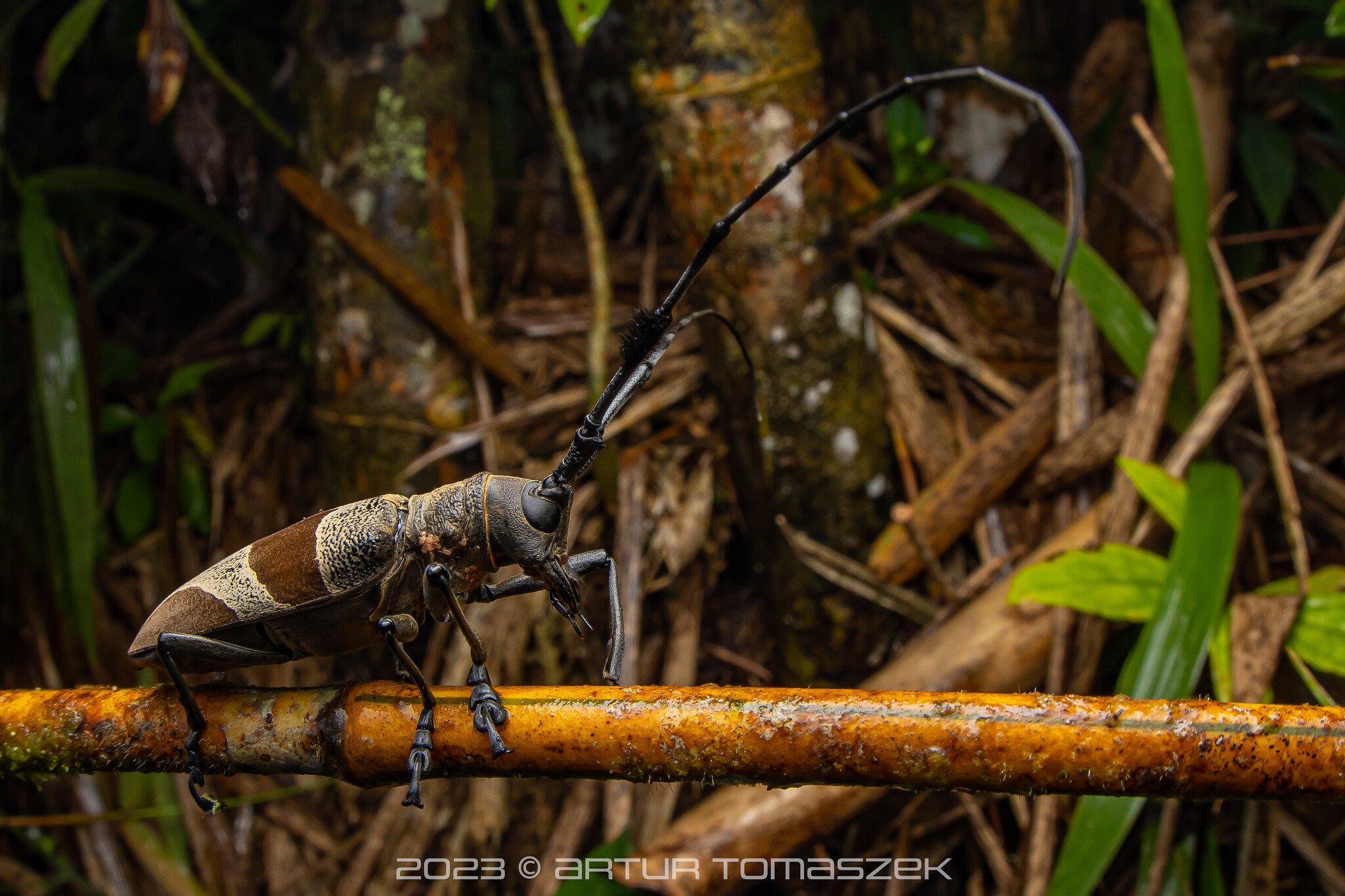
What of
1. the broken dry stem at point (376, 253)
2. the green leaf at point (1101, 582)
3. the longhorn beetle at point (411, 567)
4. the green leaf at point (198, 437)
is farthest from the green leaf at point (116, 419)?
the green leaf at point (1101, 582)

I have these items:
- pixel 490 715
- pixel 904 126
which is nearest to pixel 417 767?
pixel 490 715

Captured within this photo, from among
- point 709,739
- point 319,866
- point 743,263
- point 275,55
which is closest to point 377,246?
point 743,263

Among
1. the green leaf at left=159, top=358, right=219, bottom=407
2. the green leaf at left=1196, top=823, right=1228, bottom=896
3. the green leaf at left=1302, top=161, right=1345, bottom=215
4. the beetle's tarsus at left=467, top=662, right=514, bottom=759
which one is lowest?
the green leaf at left=1196, top=823, right=1228, bottom=896

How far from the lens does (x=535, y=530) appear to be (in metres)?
1.27

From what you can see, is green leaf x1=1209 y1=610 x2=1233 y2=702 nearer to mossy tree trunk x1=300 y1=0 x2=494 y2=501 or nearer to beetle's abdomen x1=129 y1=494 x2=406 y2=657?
beetle's abdomen x1=129 y1=494 x2=406 y2=657

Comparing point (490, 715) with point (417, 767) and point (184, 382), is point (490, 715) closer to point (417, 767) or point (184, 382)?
point (417, 767)

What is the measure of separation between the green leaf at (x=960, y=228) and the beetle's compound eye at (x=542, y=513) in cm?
183

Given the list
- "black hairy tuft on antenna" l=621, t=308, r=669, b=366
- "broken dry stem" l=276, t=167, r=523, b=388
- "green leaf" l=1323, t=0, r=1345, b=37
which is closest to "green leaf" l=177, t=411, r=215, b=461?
"broken dry stem" l=276, t=167, r=523, b=388

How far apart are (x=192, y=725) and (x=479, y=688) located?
433 mm

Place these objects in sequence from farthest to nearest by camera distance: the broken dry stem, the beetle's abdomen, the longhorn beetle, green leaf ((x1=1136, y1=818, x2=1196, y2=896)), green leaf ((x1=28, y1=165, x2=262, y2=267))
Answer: green leaf ((x1=28, y1=165, x2=262, y2=267)) → the broken dry stem → green leaf ((x1=1136, y1=818, x2=1196, y2=896)) → the beetle's abdomen → the longhorn beetle

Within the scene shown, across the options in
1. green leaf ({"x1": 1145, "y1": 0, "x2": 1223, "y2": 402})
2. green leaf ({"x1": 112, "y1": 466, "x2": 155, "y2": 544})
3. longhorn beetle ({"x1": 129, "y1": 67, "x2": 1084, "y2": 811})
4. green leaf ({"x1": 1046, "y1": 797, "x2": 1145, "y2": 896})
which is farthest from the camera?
green leaf ({"x1": 112, "y1": 466, "x2": 155, "y2": 544})

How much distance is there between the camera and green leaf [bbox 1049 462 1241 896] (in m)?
1.75

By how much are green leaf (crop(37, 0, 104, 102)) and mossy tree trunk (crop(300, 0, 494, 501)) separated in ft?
1.75

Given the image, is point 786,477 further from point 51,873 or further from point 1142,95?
point 51,873
